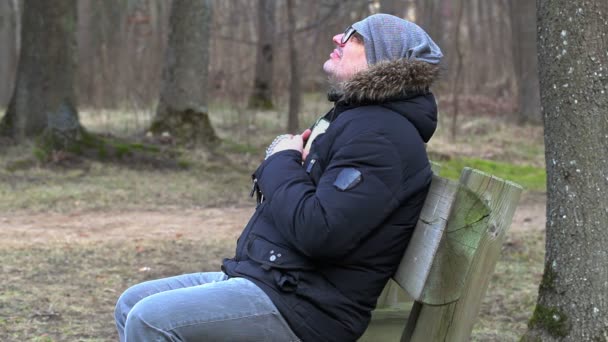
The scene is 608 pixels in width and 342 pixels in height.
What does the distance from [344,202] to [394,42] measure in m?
0.58

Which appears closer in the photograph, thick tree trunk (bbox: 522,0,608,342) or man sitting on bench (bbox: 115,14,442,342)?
man sitting on bench (bbox: 115,14,442,342)

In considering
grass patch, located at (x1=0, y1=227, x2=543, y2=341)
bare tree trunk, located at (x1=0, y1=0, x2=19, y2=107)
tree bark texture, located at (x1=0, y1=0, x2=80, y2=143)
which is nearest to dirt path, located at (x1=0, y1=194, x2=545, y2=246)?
grass patch, located at (x1=0, y1=227, x2=543, y2=341)

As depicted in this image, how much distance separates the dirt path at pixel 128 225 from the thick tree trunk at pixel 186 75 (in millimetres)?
3223

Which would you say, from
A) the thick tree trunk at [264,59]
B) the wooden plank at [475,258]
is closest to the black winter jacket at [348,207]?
the wooden plank at [475,258]

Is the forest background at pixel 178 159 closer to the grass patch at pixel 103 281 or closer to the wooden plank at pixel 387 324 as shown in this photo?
the grass patch at pixel 103 281

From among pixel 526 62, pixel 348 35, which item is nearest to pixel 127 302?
pixel 348 35

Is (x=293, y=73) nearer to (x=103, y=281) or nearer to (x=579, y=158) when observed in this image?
(x=103, y=281)

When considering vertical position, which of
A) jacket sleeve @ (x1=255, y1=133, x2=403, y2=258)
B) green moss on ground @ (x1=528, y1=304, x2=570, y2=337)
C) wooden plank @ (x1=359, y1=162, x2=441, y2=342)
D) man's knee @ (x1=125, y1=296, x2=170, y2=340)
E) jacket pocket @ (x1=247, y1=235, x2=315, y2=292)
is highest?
jacket sleeve @ (x1=255, y1=133, x2=403, y2=258)

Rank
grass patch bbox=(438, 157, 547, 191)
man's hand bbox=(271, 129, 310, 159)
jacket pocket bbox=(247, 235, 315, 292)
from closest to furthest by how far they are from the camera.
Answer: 1. jacket pocket bbox=(247, 235, 315, 292)
2. man's hand bbox=(271, 129, 310, 159)
3. grass patch bbox=(438, 157, 547, 191)

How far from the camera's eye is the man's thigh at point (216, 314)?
2652 mm

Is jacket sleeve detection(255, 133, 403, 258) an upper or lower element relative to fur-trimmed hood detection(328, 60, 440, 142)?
lower

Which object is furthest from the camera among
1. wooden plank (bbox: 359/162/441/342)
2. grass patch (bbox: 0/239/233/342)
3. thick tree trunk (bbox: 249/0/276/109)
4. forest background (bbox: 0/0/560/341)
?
thick tree trunk (bbox: 249/0/276/109)

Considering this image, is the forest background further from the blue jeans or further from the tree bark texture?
the blue jeans

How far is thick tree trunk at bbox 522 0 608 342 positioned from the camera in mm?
3502
